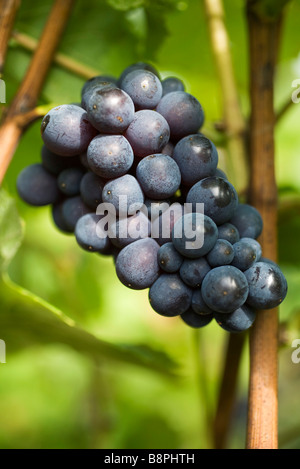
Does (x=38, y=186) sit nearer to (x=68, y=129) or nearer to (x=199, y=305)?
(x=68, y=129)

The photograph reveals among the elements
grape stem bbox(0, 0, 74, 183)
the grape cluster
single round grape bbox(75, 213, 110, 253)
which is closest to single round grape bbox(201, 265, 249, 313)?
the grape cluster

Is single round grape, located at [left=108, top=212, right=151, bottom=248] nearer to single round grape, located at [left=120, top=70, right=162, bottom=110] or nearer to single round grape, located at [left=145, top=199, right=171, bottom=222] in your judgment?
single round grape, located at [left=145, top=199, right=171, bottom=222]

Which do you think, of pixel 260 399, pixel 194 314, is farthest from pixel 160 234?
pixel 260 399

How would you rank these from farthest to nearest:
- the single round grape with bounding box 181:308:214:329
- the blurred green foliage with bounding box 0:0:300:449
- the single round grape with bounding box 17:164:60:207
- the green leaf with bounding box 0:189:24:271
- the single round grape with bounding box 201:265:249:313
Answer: the blurred green foliage with bounding box 0:0:300:449
the green leaf with bounding box 0:189:24:271
the single round grape with bounding box 17:164:60:207
the single round grape with bounding box 181:308:214:329
the single round grape with bounding box 201:265:249:313

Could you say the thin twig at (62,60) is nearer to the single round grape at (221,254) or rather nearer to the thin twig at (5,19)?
the thin twig at (5,19)

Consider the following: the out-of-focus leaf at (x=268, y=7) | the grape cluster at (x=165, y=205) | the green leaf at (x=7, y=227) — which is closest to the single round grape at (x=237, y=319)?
the grape cluster at (x=165, y=205)

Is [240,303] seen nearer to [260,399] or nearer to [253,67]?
[260,399]
